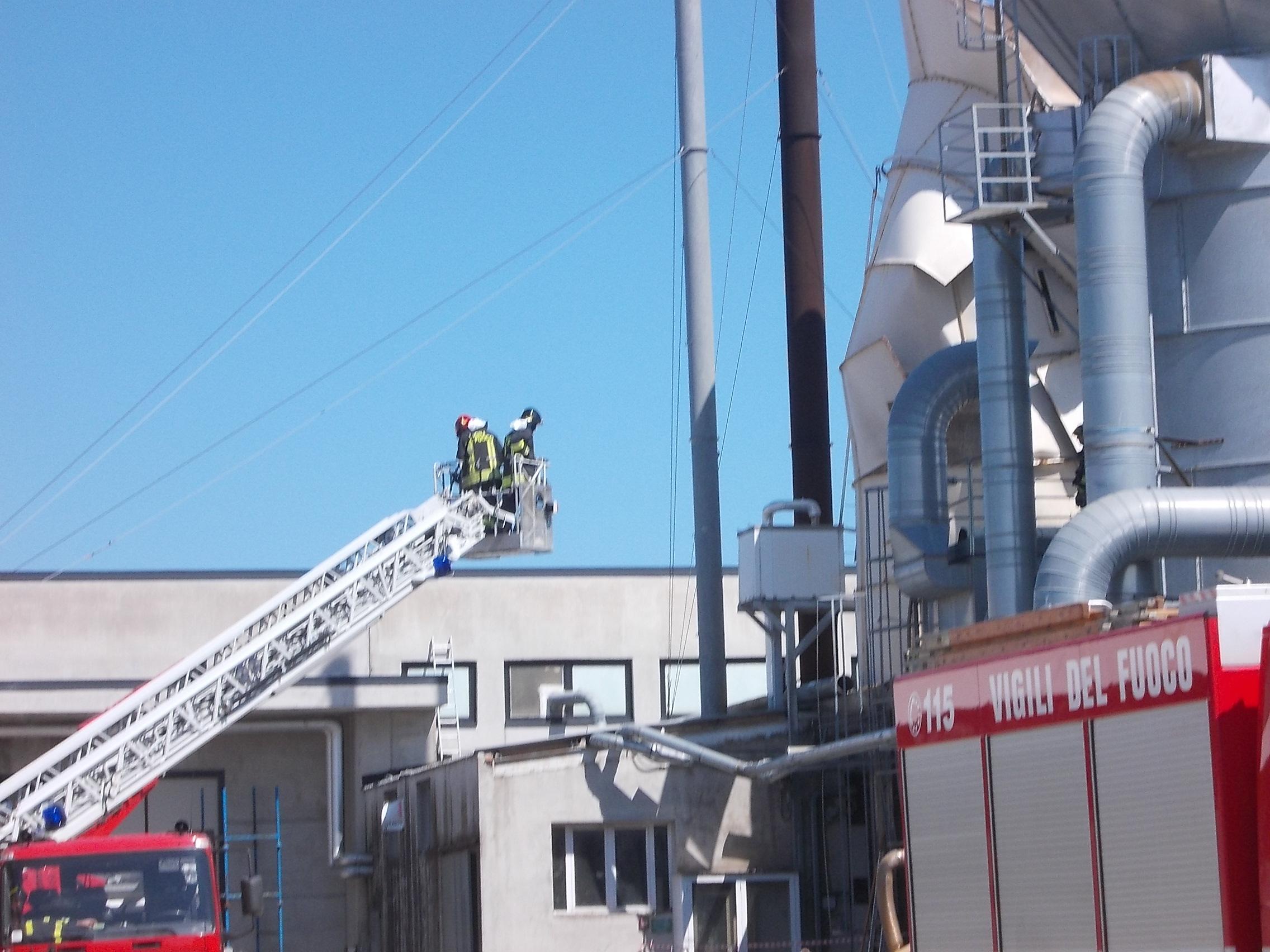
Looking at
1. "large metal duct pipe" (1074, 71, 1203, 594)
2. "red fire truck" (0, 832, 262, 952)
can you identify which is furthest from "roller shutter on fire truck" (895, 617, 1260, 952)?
"red fire truck" (0, 832, 262, 952)

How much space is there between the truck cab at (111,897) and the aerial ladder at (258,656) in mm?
3271

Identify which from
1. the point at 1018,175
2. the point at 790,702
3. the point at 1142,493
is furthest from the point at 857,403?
the point at 1142,493

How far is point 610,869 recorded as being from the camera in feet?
79.3

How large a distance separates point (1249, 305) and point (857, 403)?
8.90 m

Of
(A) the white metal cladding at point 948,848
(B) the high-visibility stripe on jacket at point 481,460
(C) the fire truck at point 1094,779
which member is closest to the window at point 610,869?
(B) the high-visibility stripe on jacket at point 481,460

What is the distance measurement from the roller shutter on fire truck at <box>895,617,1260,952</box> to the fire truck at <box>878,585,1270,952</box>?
1 cm

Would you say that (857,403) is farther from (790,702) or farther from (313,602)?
(313,602)

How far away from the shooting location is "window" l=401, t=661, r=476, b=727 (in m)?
35.9

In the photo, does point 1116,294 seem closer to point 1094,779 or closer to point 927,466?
point 927,466

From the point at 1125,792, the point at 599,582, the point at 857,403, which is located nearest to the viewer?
the point at 1125,792

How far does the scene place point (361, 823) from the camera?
106 ft

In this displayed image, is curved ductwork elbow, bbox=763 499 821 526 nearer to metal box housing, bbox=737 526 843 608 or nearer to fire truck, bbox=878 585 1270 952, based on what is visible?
metal box housing, bbox=737 526 843 608

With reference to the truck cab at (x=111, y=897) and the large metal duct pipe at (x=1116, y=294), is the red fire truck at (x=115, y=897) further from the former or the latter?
the large metal duct pipe at (x=1116, y=294)

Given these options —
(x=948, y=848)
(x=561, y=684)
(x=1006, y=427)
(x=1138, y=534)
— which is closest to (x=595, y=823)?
(x=1006, y=427)
